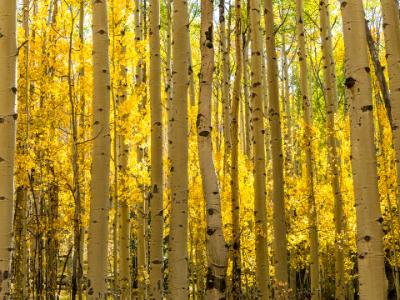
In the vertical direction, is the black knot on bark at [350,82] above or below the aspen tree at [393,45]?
below

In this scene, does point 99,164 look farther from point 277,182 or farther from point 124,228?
point 124,228

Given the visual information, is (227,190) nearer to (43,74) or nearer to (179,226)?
(43,74)

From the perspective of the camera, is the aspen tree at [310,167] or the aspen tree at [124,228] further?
the aspen tree at [310,167]

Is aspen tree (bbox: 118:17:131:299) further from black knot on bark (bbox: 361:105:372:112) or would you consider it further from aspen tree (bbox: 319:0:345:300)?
black knot on bark (bbox: 361:105:372:112)

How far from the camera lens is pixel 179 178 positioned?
4684 mm

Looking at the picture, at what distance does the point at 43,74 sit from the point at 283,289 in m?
4.74

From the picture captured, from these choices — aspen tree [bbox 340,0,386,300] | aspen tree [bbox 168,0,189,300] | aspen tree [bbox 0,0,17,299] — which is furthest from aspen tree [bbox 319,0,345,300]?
aspen tree [bbox 0,0,17,299]

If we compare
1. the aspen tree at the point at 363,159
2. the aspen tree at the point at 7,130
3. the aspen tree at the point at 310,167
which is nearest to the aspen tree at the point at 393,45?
the aspen tree at the point at 363,159

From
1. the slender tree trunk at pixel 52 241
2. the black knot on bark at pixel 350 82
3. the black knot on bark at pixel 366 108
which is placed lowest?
the slender tree trunk at pixel 52 241

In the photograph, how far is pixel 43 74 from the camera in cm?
744

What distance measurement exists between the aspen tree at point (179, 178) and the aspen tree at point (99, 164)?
0.65 metres

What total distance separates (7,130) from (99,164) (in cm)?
112

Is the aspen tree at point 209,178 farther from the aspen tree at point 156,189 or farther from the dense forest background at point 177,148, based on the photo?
the aspen tree at point 156,189

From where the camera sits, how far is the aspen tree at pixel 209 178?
340cm
